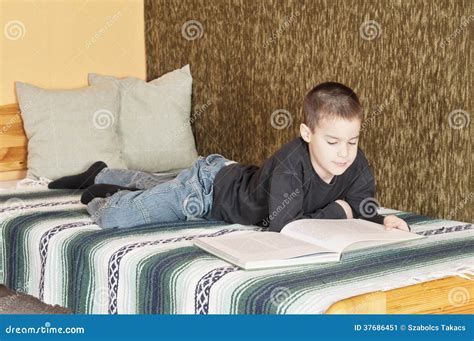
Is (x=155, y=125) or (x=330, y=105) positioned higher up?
(x=330, y=105)

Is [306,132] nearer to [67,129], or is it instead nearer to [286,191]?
[286,191]

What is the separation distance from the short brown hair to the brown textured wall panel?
0.33m

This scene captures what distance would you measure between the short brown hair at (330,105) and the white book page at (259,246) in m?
0.29

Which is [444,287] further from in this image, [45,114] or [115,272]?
[45,114]

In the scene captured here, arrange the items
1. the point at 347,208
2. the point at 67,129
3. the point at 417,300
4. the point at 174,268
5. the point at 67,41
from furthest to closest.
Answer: the point at 67,41, the point at 67,129, the point at 347,208, the point at 174,268, the point at 417,300

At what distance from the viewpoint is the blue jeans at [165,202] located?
2078 mm

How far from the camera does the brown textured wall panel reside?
82.7 inches

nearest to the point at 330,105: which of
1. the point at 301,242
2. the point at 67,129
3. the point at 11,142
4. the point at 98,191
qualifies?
the point at 301,242

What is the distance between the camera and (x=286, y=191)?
1.92 m

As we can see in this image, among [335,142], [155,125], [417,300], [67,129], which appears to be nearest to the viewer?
[417,300]

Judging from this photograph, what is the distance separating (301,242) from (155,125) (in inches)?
48.0

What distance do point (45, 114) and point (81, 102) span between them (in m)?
0.12

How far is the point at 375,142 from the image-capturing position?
2312mm

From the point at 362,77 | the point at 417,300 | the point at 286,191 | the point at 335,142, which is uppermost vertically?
the point at 362,77
